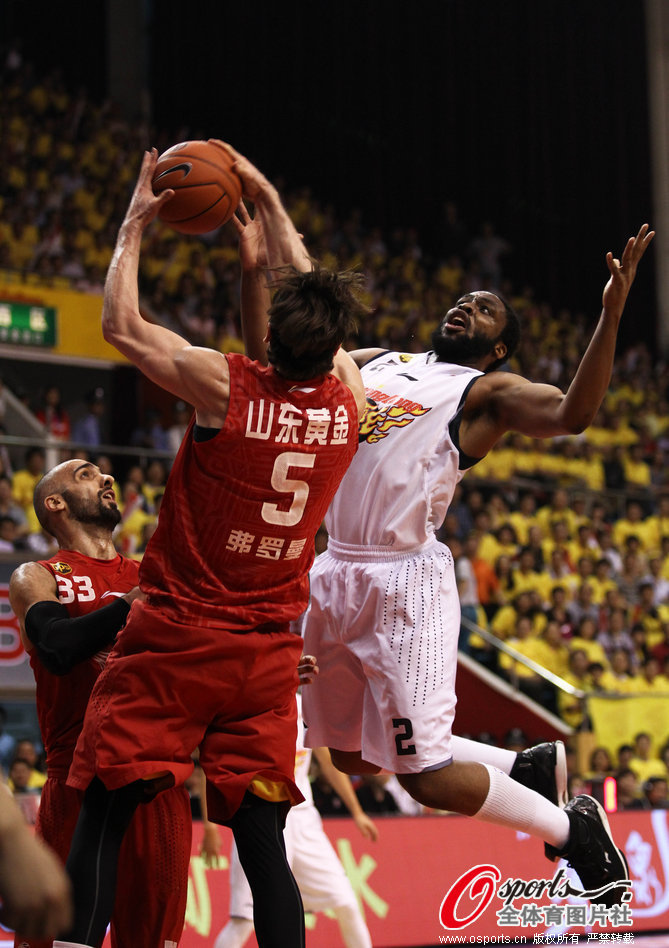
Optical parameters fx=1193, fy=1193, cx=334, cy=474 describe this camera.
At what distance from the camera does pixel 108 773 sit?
304 cm

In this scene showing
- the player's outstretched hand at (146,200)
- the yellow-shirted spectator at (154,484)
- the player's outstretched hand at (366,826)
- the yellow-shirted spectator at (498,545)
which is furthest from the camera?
the yellow-shirted spectator at (498,545)

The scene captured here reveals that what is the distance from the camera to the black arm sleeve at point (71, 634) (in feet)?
11.0

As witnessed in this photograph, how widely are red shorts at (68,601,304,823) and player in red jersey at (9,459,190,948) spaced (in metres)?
0.20

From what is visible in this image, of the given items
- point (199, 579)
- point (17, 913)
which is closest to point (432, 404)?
point (199, 579)

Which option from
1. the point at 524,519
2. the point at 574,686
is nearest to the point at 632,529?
the point at 524,519

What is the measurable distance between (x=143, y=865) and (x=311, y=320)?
5.57 feet

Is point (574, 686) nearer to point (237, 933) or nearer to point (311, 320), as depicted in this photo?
point (237, 933)

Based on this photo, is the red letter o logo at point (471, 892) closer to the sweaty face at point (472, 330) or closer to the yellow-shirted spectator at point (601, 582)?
the sweaty face at point (472, 330)

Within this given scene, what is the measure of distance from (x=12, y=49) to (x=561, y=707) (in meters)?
11.5

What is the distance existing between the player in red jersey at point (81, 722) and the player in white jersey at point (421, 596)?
2.31 feet

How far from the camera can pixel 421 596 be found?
13.0 ft

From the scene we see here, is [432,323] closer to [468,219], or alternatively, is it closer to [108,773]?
[468,219]


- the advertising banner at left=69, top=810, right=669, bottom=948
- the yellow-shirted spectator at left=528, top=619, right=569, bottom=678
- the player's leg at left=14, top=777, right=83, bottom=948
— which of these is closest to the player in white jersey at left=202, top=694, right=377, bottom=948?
the advertising banner at left=69, top=810, right=669, bottom=948

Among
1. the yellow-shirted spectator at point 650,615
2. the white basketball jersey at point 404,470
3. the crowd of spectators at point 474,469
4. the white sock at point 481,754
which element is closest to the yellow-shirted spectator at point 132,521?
the crowd of spectators at point 474,469
